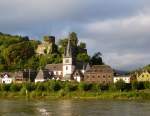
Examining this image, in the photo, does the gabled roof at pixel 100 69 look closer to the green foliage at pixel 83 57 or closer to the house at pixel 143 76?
the house at pixel 143 76

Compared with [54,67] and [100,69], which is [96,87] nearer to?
[100,69]

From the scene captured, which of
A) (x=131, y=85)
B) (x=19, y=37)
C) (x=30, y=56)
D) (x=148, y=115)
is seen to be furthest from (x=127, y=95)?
(x=19, y=37)

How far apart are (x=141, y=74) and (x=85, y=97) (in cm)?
2737

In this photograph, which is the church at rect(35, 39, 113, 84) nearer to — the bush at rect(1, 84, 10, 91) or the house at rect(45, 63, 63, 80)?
the house at rect(45, 63, 63, 80)

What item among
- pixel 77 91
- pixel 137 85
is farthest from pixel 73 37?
pixel 137 85

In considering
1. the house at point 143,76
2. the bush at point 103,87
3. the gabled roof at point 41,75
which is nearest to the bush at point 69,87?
the bush at point 103,87

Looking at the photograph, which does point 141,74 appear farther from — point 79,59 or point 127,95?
point 127,95

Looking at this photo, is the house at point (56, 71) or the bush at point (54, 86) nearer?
the bush at point (54, 86)

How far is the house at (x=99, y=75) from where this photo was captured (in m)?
120

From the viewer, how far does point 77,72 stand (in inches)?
4813

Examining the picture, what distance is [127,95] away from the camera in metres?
99.5

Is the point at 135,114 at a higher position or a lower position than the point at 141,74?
lower

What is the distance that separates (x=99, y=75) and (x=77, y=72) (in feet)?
16.9

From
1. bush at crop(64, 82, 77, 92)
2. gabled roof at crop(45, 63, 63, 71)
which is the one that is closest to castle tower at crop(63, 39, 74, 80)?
gabled roof at crop(45, 63, 63, 71)
